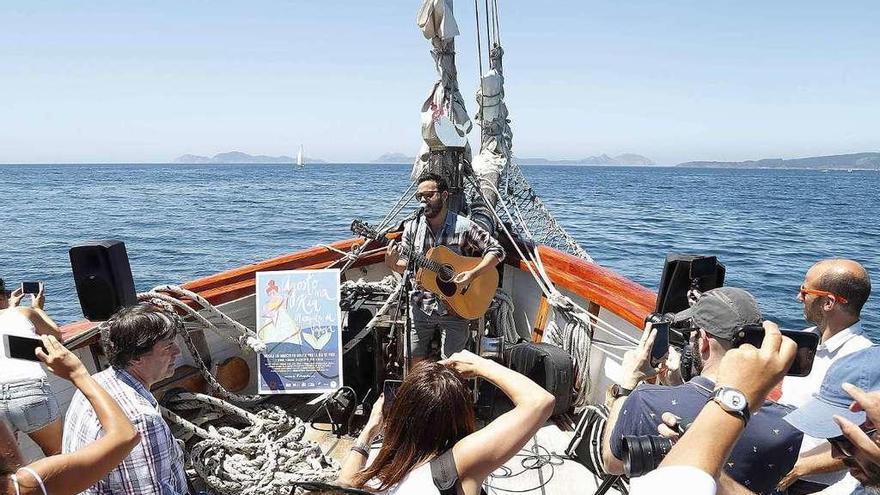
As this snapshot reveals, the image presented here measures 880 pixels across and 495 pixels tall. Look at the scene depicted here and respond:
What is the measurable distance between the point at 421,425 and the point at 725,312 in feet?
2.74

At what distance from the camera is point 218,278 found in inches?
133

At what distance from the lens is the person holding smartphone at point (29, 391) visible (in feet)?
7.32

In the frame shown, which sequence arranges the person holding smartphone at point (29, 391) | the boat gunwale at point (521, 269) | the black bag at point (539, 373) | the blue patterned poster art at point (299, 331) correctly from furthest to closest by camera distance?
the black bag at point (539, 373) < the blue patterned poster art at point (299, 331) < the boat gunwale at point (521, 269) < the person holding smartphone at point (29, 391)

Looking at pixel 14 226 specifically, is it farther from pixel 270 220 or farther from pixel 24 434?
pixel 24 434

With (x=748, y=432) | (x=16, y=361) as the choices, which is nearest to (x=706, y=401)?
(x=748, y=432)

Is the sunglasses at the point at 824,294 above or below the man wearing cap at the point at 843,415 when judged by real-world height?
above

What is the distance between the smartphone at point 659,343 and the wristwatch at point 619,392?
0.36 ft

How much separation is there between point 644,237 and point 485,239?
1544cm

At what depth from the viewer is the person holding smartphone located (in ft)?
7.32

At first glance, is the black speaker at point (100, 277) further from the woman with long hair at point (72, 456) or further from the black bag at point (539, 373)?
the black bag at point (539, 373)

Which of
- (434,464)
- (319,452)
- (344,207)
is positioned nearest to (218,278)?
(319,452)

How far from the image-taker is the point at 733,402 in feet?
3.11

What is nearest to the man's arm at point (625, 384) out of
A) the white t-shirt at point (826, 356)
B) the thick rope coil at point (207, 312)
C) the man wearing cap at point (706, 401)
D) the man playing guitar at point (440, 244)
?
the man wearing cap at point (706, 401)

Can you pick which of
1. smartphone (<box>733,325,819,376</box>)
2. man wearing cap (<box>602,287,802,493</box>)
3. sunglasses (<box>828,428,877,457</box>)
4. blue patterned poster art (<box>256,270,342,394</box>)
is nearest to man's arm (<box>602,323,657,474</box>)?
man wearing cap (<box>602,287,802,493</box>)
